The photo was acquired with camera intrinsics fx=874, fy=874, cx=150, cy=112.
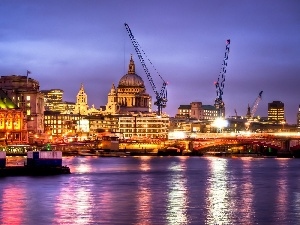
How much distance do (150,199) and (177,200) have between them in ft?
6.23

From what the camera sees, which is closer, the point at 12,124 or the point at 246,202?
the point at 246,202

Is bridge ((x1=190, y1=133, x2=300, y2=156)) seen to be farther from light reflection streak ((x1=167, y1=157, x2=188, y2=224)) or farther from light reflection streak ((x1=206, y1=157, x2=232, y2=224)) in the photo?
light reflection streak ((x1=167, y1=157, x2=188, y2=224))

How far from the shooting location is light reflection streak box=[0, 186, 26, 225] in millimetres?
47344

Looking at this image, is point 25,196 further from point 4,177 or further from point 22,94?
point 22,94

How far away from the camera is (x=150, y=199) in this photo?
59000 mm

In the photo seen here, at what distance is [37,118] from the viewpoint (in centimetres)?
18438

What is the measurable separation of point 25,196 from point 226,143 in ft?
294

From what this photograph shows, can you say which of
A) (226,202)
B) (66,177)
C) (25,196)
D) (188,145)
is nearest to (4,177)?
(66,177)

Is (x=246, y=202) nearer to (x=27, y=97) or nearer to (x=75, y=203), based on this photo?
(x=75, y=203)

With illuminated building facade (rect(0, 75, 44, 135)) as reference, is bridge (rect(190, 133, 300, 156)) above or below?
below

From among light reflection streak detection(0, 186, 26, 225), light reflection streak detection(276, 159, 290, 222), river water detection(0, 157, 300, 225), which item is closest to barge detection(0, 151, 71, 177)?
river water detection(0, 157, 300, 225)

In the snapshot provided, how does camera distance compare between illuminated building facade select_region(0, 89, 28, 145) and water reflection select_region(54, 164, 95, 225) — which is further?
illuminated building facade select_region(0, 89, 28, 145)

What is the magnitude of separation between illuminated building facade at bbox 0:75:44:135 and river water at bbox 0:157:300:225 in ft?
320

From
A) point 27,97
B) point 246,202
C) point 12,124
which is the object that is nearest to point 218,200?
point 246,202
